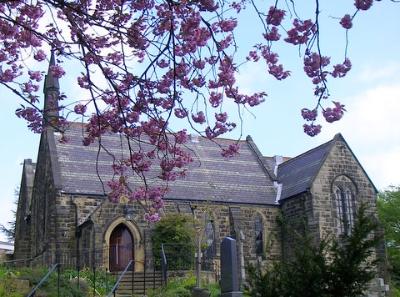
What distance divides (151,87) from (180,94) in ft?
1.41

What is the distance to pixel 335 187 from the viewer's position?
3269 cm

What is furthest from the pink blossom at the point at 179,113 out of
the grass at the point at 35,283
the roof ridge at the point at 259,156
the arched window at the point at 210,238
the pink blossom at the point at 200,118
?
the roof ridge at the point at 259,156

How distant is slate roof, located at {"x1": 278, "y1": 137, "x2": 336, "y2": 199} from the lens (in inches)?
1289

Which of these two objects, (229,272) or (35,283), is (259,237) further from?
(229,272)

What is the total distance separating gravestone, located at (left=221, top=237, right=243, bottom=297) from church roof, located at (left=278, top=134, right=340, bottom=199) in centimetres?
2086

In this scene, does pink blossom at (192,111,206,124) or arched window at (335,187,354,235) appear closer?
pink blossom at (192,111,206,124)

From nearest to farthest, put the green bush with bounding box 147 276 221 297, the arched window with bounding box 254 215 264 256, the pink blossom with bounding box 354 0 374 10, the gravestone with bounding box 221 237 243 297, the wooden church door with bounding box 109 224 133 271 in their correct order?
the pink blossom with bounding box 354 0 374 10 → the gravestone with bounding box 221 237 243 297 → the green bush with bounding box 147 276 221 297 → the wooden church door with bounding box 109 224 133 271 → the arched window with bounding box 254 215 264 256

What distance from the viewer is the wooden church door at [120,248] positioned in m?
30.0

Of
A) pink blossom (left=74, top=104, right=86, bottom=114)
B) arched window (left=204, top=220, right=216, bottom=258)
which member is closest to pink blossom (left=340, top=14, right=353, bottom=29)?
pink blossom (left=74, top=104, right=86, bottom=114)

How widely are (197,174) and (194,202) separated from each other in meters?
2.83

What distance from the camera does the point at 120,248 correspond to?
30.1m

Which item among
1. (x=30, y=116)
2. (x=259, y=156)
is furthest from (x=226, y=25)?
(x=259, y=156)

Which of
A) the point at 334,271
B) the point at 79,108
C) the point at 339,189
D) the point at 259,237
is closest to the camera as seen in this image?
the point at 79,108

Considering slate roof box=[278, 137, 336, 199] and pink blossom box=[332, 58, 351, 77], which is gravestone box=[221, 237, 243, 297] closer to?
pink blossom box=[332, 58, 351, 77]
